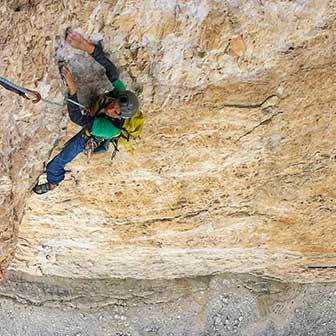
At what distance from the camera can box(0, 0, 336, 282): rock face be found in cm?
538

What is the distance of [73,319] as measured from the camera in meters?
10.0

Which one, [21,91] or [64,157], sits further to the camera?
[64,157]

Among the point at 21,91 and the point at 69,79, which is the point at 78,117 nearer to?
the point at 69,79

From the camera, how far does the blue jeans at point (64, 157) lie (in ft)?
19.8

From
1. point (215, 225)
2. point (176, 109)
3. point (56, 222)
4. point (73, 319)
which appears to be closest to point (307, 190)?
point (215, 225)

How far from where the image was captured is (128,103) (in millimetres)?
5344

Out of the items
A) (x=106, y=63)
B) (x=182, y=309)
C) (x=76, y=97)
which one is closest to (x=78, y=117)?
(x=76, y=97)

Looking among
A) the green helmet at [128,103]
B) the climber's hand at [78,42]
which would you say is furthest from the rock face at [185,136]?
the green helmet at [128,103]

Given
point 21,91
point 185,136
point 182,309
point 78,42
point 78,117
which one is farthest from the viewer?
point 182,309

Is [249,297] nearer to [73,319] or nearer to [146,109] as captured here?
[73,319]

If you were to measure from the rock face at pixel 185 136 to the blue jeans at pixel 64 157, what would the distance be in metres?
0.10

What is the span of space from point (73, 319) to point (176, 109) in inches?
202

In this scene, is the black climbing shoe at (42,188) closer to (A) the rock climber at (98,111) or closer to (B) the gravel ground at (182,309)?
(A) the rock climber at (98,111)

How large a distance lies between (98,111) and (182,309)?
211 inches
